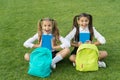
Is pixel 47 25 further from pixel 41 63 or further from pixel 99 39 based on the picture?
pixel 99 39

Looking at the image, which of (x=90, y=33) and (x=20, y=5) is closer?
(x=90, y=33)

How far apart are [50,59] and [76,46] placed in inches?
20.0

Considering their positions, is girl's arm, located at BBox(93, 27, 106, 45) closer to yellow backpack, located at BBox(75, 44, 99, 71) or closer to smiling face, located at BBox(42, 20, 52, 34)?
yellow backpack, located at BBox(75, 44, 99, 71)

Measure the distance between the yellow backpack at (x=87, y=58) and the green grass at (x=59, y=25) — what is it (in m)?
0.08

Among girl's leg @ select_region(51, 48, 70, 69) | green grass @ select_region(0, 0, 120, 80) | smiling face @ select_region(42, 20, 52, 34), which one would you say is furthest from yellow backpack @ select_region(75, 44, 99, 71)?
smiling face @ select_region(42, 20, 52, 34)

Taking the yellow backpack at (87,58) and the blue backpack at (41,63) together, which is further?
the yellow backpack at (87,58)

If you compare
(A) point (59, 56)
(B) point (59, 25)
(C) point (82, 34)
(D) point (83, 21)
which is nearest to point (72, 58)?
(A) point (59, 56)

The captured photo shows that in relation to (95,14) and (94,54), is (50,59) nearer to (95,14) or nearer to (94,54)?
(94,54)

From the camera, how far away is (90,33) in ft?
14.9

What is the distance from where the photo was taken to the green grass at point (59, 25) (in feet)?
14.0

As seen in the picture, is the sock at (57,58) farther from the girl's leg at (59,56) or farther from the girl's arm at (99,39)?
the girl's arm at (99,39)

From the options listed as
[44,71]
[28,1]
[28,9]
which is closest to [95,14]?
[28,9]

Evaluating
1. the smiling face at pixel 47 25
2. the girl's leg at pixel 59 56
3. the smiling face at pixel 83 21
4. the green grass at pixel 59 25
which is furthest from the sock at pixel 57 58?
the smiling face at pixel 83 21

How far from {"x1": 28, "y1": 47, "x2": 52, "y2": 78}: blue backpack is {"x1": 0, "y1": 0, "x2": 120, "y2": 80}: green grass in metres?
0.07
